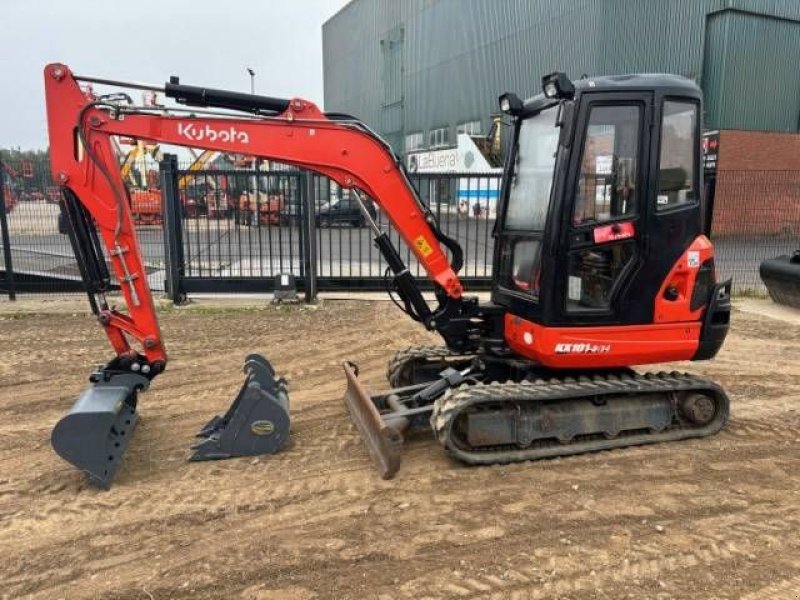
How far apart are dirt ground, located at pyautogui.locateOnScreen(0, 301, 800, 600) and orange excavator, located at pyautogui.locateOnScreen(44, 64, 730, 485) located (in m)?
0.26

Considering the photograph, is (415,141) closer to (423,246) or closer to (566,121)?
(423,246)

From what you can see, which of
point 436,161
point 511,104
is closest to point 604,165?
point 511,104

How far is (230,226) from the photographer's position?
10.4 meters

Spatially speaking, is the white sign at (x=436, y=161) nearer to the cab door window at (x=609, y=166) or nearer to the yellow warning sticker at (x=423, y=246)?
the yellow warning sticker at (x=423, y=246)

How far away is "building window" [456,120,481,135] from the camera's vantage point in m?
32.7

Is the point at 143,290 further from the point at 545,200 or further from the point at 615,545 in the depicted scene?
the point at 615,545

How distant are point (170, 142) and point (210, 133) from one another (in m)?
0.27

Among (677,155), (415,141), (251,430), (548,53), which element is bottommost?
(251,430)

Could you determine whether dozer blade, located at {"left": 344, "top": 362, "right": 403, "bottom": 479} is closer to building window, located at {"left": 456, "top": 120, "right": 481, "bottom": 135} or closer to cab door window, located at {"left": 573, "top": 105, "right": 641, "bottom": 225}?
cab door window, located at {"left": 573, "top": 105, "right": 641, "bottom": 225}

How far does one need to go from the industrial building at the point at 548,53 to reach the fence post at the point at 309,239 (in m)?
11.0

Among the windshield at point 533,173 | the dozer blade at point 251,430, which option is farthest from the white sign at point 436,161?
the dozer blade at point 251,430

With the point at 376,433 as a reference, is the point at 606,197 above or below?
above

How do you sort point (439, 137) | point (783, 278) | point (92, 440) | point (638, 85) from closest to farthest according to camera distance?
point (92, 440), point (638, 85), point (783, 278), point (439, 137)

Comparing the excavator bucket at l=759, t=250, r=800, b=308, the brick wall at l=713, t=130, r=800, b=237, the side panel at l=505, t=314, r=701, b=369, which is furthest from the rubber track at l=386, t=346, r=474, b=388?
the brick wall at l=713, t=130, r=800, b=237
